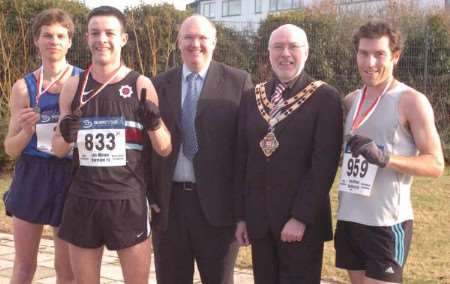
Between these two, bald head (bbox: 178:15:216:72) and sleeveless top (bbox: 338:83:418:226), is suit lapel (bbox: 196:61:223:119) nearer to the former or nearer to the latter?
bald head (bbox: 178:15:216:72)

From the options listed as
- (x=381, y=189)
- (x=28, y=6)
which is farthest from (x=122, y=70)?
(x=28, y=6)

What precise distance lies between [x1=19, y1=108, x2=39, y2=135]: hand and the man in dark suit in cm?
73

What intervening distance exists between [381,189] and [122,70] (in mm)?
1502

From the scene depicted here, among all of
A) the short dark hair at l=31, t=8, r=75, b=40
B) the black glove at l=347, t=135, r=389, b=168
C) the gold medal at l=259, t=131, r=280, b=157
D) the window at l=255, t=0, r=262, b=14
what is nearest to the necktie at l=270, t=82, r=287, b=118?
the gold medal at l=259, t=131, r=280, b=157

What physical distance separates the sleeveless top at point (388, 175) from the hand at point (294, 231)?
294mm

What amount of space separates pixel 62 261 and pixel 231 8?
3900 centimetres

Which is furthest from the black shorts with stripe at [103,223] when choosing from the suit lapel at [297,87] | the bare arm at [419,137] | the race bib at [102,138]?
the bare arm at [419,137]

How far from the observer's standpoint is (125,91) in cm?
344

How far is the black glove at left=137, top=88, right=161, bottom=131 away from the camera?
3.27 m

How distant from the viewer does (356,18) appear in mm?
13844

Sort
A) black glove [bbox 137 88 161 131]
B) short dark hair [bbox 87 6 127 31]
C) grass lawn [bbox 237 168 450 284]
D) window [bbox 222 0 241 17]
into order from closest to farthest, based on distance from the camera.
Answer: black glove [bbox 137 88 161 131] < short dark hair [bbox 87 6 127 31] < grass lawn [bbox 237 168 450 284] < window [bbox 222 0 241 17]

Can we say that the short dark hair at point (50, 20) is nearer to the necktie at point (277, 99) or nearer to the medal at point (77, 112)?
the medal at point (77, 112)

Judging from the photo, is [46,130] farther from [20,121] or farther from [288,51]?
[288,51]

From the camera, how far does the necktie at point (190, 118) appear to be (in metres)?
3.87
